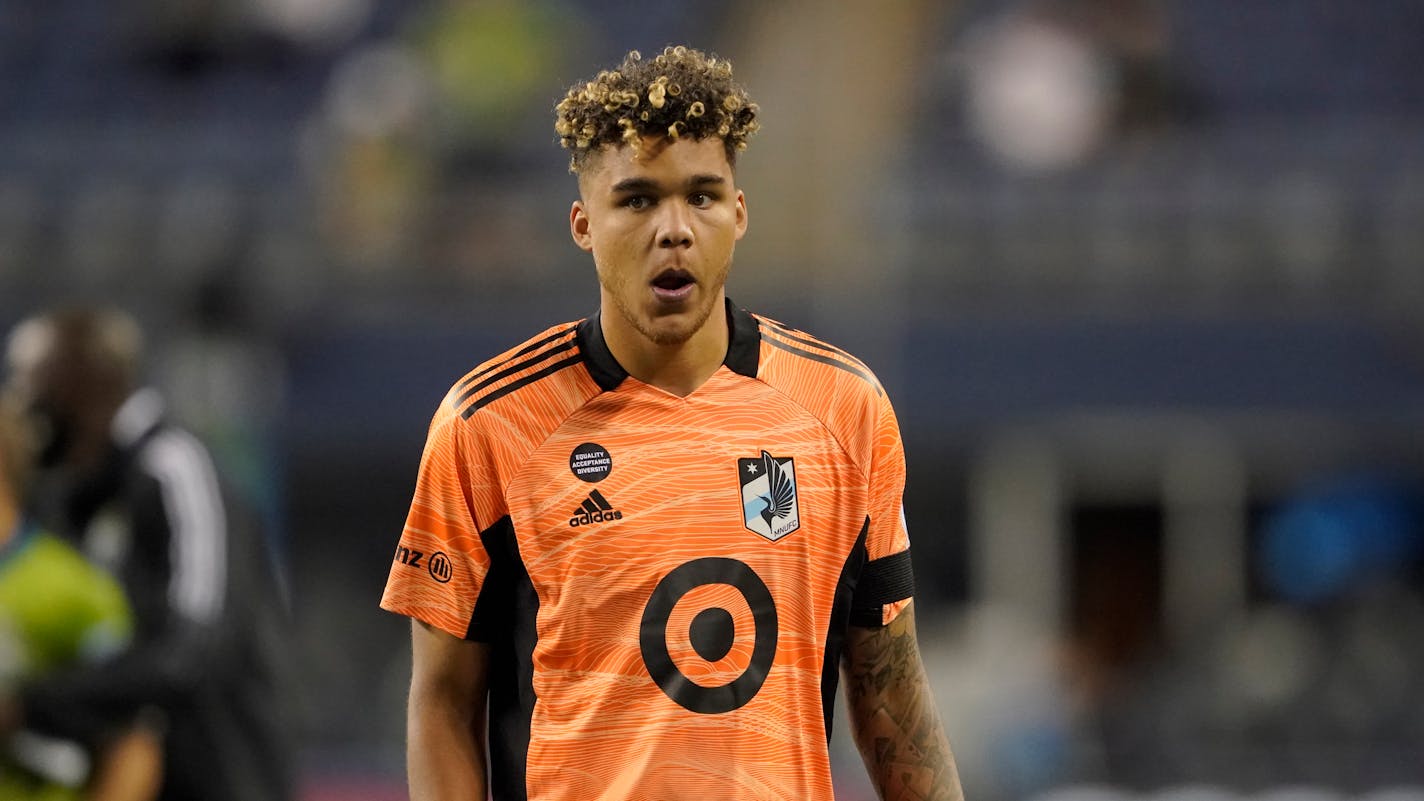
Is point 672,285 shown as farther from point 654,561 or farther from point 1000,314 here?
point 1000,314

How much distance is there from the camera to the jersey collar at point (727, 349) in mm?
3547

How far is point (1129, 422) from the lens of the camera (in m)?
12.2

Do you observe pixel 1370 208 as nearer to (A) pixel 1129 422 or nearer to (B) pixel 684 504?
(A) pixel 1129 422

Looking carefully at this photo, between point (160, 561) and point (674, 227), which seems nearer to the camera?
point (674, 227)

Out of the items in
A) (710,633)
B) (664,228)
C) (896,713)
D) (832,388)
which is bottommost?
(896,713)

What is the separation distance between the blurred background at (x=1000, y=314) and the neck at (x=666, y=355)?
7451mm

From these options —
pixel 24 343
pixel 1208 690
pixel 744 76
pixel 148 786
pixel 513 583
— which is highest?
pixel 744 76

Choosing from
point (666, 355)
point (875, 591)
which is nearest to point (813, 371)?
point (666, 355)

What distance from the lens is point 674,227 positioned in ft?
10.9

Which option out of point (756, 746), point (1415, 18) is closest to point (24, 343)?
point (756, 746)

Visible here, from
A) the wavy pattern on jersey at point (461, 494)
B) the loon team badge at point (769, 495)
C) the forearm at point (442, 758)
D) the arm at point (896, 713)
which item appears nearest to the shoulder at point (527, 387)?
the wavy pattern on jersey at point (461, 494)

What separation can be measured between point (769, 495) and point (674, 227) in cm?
46

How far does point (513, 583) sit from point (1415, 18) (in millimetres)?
12328

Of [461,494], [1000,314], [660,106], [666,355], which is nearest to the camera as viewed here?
[660,106]
